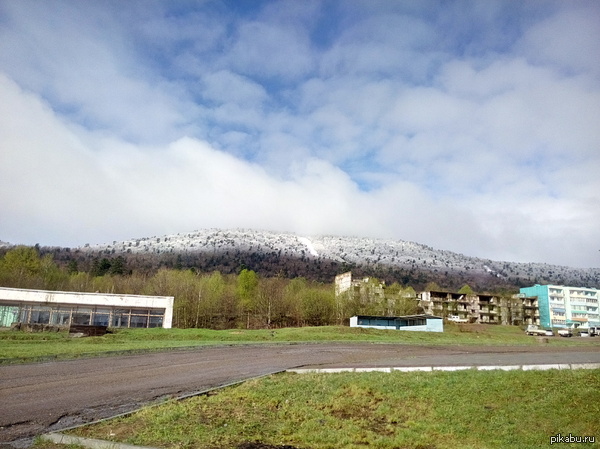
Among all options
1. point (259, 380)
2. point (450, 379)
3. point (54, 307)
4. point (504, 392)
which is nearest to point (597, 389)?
point (504, 392)

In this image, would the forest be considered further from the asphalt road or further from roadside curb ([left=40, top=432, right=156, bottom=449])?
roadside curb ([left=40, top=432, right=156, bottom=449])

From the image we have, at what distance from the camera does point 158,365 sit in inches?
717

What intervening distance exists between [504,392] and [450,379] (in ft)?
6.90

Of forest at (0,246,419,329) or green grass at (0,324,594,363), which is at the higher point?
forest at (0,246,419,329)

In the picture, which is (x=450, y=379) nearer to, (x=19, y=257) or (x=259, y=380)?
(x=259, y=380)

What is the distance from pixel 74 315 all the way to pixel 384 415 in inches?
2219

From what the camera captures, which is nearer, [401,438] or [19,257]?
[401,438]

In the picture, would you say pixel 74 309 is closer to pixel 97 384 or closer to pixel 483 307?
pixel 97 384

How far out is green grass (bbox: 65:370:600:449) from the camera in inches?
307

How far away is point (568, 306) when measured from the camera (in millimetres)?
137750

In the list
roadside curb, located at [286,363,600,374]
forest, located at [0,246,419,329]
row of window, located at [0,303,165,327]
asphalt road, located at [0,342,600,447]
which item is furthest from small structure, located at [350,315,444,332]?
roadside curb, located at [286,363,600,374]

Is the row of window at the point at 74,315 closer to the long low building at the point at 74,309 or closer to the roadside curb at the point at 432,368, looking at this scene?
the long low building at the point at 74,309

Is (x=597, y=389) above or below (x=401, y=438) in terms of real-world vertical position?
above

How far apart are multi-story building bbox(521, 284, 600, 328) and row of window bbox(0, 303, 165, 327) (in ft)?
406
